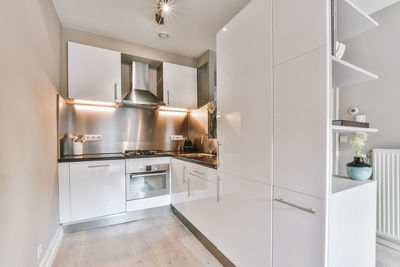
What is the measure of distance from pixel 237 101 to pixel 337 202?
0.90 metres

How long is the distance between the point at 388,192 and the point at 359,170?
1229mm

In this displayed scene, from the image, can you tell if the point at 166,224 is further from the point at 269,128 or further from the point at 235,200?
the point at 269,128

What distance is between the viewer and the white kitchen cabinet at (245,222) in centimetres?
A: 119

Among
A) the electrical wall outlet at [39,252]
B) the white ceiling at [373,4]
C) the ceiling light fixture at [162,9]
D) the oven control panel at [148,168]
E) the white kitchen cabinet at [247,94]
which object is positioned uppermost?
the white ceiling at [373,4]

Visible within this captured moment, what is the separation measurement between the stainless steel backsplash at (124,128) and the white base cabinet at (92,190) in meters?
0.54

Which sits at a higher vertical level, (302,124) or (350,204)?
(302,124)

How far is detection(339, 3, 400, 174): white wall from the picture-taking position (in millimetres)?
1953

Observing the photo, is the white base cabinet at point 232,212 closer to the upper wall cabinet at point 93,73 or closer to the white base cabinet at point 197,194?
the white base cabinet at point 197,194

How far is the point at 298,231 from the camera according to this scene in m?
0.99

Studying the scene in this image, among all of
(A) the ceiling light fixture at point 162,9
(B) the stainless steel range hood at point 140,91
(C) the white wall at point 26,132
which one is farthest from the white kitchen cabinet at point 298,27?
(B) the stainless steel range hood at point 140,91

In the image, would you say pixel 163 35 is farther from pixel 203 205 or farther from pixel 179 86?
pixel 203 205

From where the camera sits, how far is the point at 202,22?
7.66 ft

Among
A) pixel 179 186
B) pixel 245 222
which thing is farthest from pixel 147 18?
pixel 245 222

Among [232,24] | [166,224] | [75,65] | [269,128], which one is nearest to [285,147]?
[269,128]
